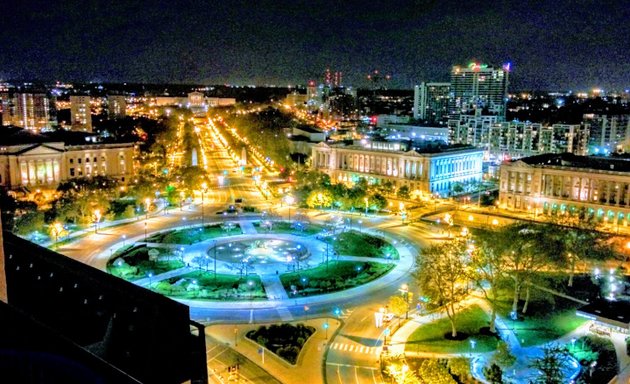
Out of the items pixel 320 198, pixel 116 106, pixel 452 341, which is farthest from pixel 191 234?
pixel 116 106

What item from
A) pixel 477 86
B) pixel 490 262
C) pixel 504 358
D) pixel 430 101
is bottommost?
pixel 504 358

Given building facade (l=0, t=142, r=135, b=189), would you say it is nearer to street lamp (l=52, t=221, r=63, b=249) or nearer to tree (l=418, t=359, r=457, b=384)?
street lamp (l=52, t=221, r=63, b=249)

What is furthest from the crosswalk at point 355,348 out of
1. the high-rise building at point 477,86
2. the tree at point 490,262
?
the high-rise building at point 477,86

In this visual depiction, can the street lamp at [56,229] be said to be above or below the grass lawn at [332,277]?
above

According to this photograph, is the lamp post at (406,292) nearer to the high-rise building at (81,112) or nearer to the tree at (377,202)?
the tree at (377,202)

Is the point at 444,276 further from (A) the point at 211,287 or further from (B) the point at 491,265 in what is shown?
(A) the point at 211,287

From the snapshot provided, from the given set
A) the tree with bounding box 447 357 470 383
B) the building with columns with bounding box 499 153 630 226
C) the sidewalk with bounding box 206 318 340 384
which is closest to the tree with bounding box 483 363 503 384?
the tree with bounding box 447 357 470 383
